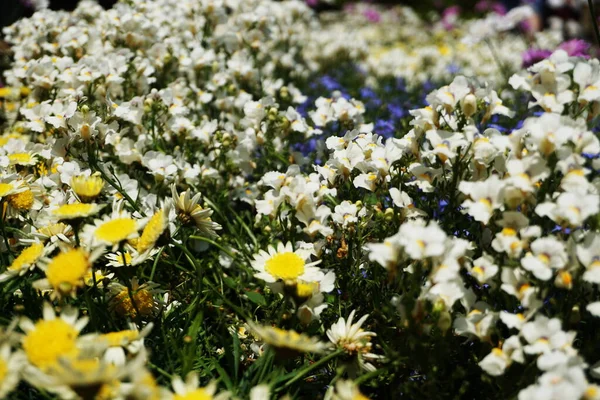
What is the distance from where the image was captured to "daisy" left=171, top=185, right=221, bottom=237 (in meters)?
1.64

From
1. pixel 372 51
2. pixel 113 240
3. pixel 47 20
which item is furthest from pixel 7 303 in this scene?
pixel 372 51

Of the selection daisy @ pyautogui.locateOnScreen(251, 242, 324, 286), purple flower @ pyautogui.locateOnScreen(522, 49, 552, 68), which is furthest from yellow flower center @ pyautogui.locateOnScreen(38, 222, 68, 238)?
purple flower @ pyautogui.locateOnScreen(522, 49, 552, 68)

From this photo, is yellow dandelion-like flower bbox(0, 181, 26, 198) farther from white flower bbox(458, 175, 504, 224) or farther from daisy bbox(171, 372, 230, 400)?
white flower bbox(458, 175, 504, 224)

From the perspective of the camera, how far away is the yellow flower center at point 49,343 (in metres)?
1.11

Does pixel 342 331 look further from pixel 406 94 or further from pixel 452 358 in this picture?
pixel 406 94

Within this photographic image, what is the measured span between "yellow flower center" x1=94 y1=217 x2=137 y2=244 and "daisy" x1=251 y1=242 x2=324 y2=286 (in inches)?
12.8

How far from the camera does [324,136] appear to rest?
2932mm

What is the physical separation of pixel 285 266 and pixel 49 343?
594mm

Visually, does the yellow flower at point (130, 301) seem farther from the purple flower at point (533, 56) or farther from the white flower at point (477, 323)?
the purple flower at point (533, 56)

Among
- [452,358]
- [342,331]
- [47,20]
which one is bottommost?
[452,358]

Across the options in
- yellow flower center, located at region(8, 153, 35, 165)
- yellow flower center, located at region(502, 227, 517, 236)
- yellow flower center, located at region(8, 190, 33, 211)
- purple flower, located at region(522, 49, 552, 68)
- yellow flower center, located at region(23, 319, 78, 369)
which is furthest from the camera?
purple flower, located at region(522, 49, 552, 68)

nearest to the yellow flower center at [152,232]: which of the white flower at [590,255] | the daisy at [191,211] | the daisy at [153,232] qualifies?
the daisy at [153,232]

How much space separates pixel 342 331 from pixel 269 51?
3097mm

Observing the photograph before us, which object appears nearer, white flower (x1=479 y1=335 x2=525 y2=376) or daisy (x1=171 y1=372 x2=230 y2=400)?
daisy (x1=171 y1=372 x2=230 y2=400)
